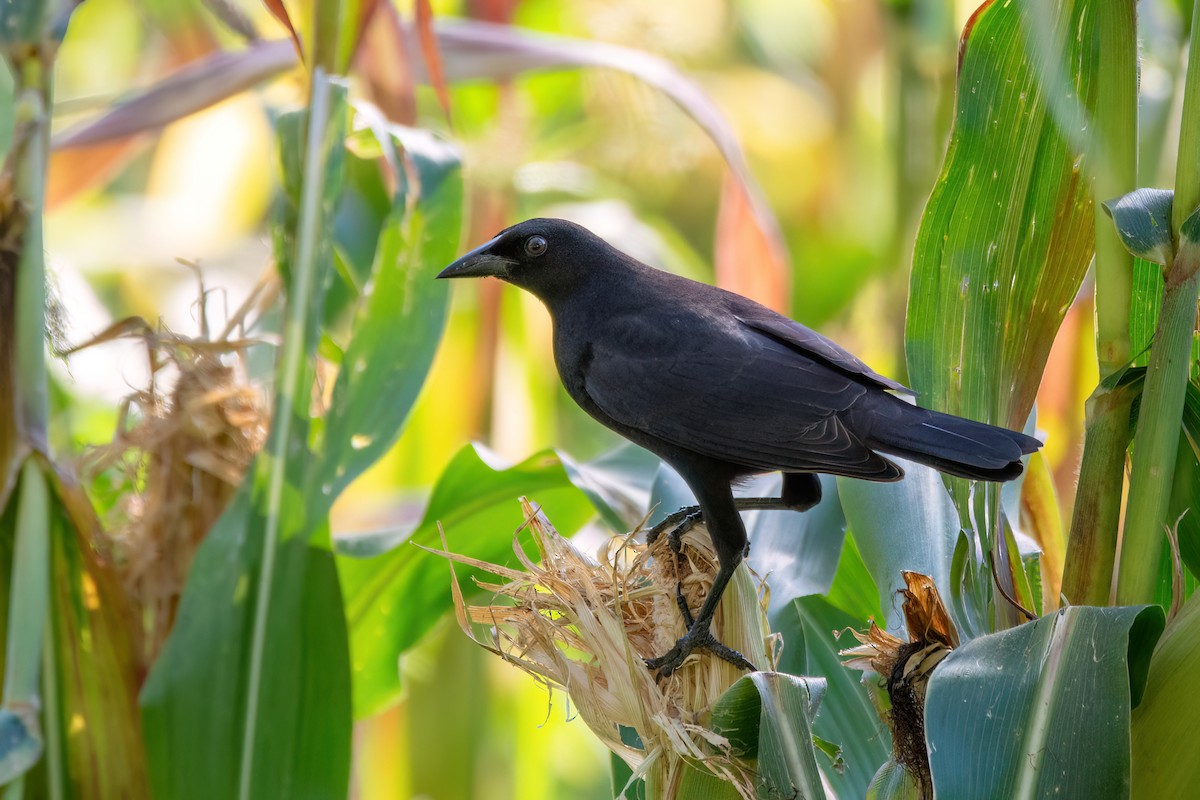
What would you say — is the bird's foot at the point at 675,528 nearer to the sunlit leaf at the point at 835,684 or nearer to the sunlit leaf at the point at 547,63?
the sunlit leaf at the point at 835,684

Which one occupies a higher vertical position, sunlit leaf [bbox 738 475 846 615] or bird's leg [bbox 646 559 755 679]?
sunlit leaf [bbox 738 475 846 615]

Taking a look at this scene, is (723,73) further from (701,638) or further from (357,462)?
(701,638)

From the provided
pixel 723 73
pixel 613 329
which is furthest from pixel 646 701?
pixel 723 73

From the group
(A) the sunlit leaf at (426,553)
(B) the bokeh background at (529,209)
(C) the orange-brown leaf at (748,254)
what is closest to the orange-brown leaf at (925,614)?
(A) the sunlit leaf at (426,553)

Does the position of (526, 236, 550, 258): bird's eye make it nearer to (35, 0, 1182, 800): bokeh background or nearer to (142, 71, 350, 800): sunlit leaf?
(142, 71, 350, 800): sunlit leaf

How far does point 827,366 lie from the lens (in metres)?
1.75

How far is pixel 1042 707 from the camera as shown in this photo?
1.24m

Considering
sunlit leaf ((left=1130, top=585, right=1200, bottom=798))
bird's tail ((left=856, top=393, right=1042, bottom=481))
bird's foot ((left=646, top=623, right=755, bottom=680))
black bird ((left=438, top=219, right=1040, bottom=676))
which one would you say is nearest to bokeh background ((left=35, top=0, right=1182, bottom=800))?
black bird ((left=438, top=219, right=1040, bottom=676))

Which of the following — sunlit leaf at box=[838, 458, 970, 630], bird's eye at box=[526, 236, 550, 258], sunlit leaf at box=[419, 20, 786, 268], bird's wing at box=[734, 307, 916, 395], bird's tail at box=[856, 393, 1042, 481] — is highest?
sunlit leaf at box=[419, 20, 786, 268]

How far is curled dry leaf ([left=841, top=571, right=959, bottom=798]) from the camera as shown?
4.29 ft

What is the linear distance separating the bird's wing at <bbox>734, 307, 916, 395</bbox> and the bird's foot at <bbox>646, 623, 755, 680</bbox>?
49cm

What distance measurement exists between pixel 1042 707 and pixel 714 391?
0.69 m

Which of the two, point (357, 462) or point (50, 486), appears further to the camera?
point (357, 462)

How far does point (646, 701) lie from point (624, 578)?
17 centimetres
